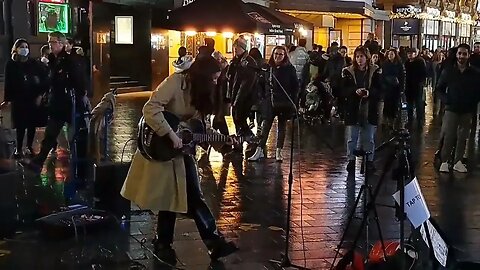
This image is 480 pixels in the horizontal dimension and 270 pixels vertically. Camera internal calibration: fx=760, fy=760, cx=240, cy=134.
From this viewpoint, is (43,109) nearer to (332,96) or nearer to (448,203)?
(448,203)

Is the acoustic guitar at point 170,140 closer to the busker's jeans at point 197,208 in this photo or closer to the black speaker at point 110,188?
the busker's jeans at point 197,208

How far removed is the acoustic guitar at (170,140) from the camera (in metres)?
5.95

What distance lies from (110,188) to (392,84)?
7698 mm

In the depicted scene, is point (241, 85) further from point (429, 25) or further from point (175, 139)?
point (429, 25)

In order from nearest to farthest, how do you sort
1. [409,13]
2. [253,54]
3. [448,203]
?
[448,203]
[253,54]
[409,13]

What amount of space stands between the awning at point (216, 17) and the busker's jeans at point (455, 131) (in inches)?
174

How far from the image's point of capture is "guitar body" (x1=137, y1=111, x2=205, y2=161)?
5.95 metres

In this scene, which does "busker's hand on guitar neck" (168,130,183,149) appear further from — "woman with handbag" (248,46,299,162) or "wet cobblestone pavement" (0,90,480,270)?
"woman with handbag" (248,46,299,162)

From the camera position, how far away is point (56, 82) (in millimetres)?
9711

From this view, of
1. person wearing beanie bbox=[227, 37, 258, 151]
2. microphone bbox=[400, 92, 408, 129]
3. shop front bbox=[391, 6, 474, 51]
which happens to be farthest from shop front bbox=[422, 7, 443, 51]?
person wearing beanie bbox=[227, 37, 258, 151]

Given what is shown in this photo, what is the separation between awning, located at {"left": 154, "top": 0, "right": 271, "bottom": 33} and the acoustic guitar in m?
7.82

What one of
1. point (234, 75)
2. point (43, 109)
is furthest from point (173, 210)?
point (234, 75)

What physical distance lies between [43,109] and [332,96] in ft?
26.1

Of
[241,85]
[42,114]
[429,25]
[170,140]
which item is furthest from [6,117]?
[429,25]
